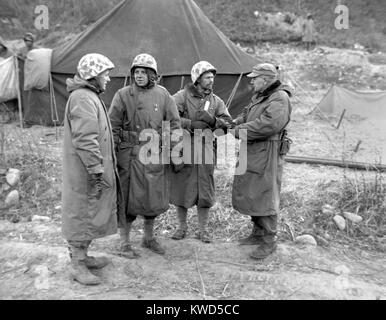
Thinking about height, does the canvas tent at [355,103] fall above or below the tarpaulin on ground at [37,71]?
below

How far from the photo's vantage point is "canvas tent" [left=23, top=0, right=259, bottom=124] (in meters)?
8.14

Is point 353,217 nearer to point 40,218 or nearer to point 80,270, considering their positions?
point 80,270

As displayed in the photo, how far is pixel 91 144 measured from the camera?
10.2 feet

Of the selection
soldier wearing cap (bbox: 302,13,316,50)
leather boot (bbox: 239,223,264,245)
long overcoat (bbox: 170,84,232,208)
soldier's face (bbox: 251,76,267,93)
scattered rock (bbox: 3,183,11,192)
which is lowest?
leather boot (bbox: 239,223,264,245)

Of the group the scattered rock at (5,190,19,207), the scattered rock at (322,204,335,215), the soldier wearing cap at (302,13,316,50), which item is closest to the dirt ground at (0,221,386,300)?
the scattered rock at (322,204,335,215)

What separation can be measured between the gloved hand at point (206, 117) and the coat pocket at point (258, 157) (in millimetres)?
431

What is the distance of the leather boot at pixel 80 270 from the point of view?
334cm

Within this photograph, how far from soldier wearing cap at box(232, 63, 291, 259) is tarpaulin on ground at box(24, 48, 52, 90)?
5.24m

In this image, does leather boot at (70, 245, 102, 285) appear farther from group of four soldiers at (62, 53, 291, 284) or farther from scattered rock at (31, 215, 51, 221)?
scattered rock at (31, 215, 51, 221)

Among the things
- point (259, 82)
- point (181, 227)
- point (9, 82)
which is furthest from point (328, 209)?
point (9, 82)

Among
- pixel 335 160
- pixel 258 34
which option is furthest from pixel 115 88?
pixel 258 34

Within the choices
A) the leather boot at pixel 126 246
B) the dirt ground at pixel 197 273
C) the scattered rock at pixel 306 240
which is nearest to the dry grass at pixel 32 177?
the dirt ground at pixel 197 273

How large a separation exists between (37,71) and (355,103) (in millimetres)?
5708

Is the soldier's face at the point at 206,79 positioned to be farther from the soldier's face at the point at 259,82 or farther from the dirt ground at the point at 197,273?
the dirt ground at the point at 197,273
